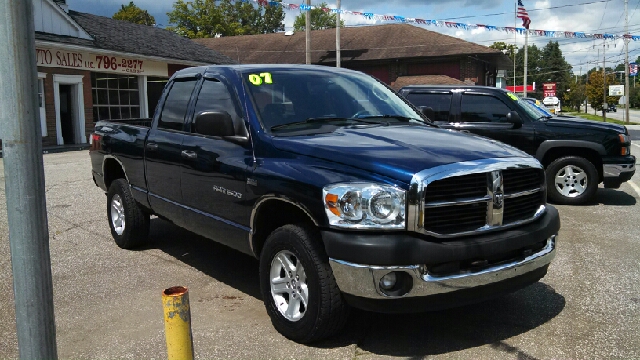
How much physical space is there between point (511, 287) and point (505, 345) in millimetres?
401

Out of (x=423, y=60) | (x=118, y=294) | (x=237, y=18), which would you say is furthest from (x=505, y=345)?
(x=237, y=18)

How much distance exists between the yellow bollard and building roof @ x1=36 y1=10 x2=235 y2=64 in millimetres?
20817

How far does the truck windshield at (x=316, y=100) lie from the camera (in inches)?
185

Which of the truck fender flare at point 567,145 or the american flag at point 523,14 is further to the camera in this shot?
the american flag at point 523,14

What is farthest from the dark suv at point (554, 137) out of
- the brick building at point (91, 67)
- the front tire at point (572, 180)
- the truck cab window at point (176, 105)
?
the brick building at point (91, 67)

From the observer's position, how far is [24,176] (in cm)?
243

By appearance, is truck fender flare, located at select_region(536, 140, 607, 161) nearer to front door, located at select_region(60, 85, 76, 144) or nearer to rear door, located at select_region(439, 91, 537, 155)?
rear door, located at select_region(439, 91, 537, 155)

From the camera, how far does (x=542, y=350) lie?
12.7 ft

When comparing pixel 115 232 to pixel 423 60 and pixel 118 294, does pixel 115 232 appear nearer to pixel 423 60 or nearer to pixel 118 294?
pixel 118 294

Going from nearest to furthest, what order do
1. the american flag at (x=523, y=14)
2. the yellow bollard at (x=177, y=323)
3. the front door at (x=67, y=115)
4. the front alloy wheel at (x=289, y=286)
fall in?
1. the yellow bollard at (x=177, y=323)
2. the front alloy wheel at (x=289, y=286)
3. the front door at (x=67, y=115)
4. the american flag at (x=523, y=14)

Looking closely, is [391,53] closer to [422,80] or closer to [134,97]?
[422,80]

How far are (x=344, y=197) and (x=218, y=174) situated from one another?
149cm

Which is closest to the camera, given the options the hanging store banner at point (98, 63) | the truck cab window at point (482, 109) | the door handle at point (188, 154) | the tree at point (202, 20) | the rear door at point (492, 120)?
the door handle at point (188, 154)

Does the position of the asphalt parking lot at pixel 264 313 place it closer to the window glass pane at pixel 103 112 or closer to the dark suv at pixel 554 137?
the dark suv at pixel 554 137
